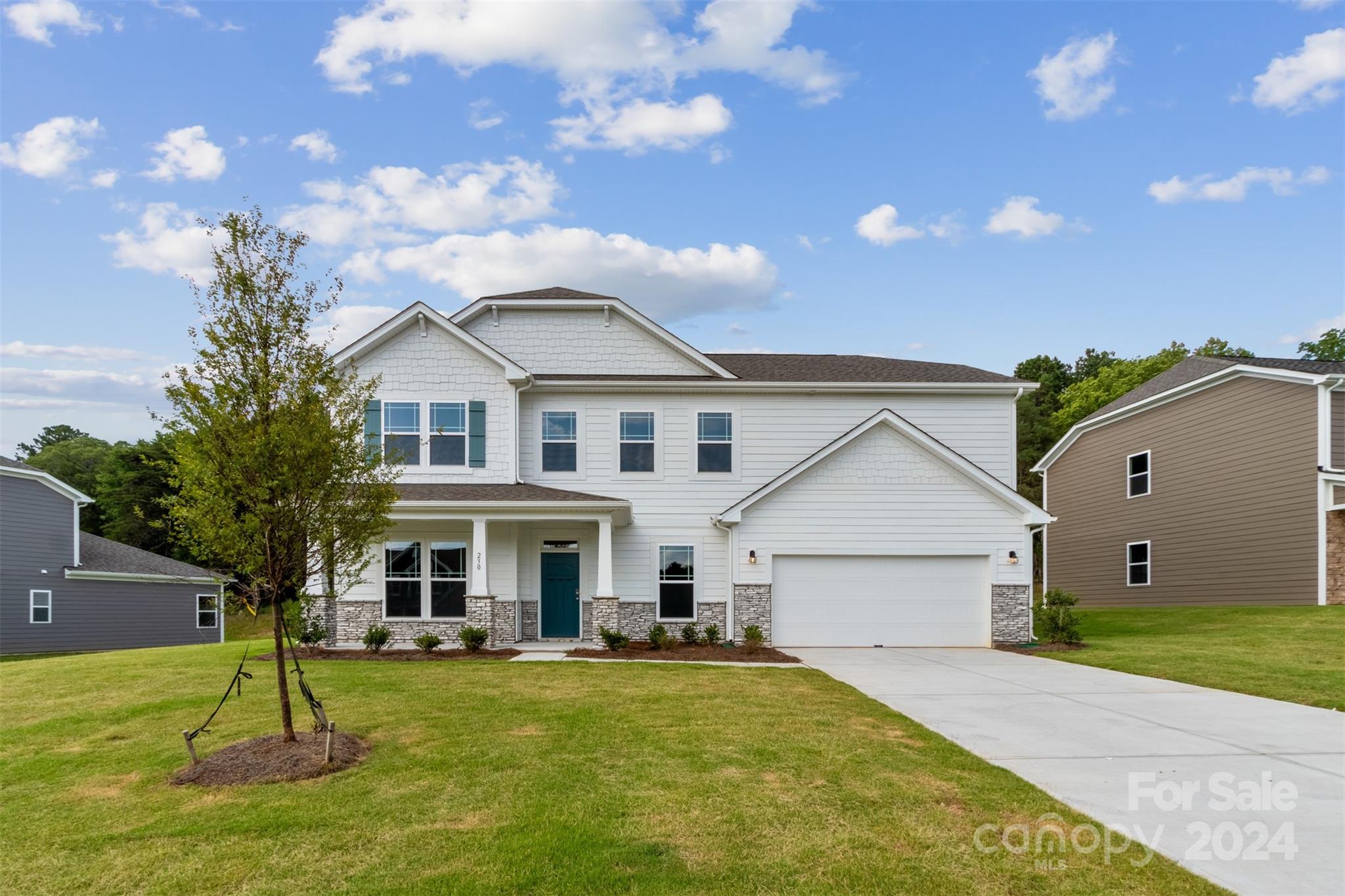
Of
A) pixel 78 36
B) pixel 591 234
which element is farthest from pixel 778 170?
pixel 78 36

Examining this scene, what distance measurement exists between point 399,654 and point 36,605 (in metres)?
17.7

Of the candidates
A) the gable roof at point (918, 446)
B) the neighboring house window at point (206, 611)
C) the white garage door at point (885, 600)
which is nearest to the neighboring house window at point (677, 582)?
the gable roof at point (918, 446)

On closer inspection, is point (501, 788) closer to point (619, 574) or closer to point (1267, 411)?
point (619, 574)

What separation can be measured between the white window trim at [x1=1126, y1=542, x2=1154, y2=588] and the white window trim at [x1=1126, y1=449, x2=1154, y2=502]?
139cm

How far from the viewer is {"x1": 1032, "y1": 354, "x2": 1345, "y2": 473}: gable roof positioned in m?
19.0

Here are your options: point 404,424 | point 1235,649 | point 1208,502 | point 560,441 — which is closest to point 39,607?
point 404,424

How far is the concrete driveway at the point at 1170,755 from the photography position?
17.3 feet

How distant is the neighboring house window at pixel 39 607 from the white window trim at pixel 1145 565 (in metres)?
33.0

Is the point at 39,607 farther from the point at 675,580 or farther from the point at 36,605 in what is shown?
the point at 675,580

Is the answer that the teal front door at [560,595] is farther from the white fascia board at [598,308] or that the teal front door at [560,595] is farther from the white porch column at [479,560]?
the white fascia board at [598,308]

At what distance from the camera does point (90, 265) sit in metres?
18.0

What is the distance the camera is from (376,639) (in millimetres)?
15688

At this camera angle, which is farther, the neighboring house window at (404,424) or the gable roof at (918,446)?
the neighboring house window at (404,424)

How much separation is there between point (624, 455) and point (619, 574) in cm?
265
